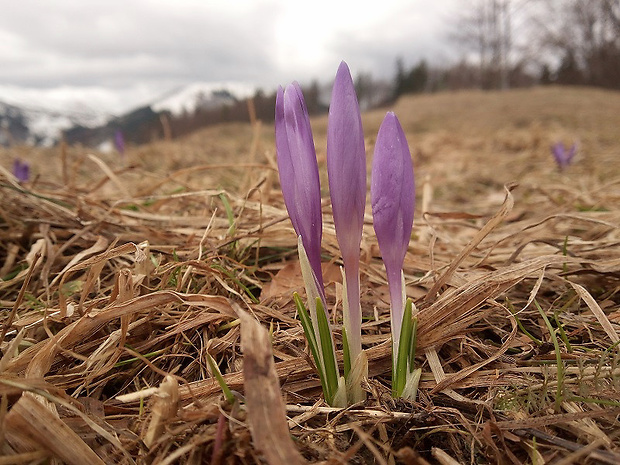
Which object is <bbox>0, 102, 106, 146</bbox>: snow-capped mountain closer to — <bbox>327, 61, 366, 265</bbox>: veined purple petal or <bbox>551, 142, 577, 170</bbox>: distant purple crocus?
<bbox>551, 142, 577, 170</bbox>: distant purple crocus

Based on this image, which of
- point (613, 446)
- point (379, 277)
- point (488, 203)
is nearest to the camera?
point (613, 446)

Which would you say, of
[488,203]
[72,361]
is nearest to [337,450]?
[72,361]

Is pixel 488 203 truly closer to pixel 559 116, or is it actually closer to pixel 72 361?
pixel 72 361

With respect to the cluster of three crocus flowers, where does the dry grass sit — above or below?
below

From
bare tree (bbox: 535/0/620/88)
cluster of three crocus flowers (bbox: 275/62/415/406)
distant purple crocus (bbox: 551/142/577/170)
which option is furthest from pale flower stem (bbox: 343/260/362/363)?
bare tree (bbox: 535/0/620/88)

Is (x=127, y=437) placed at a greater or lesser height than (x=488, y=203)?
greater

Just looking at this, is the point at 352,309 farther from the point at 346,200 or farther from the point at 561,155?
the point at 561,155

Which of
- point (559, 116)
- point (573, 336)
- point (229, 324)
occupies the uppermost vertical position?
point (229, 324)
